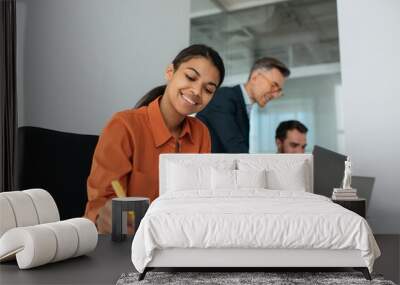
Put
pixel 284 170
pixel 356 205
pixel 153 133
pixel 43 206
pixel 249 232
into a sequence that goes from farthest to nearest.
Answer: pixel 153 133 → pixel 284 170 → pixel 356 205 → pixel 43 206 → pixel 249 232

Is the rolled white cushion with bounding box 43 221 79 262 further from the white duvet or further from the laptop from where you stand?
the laptop

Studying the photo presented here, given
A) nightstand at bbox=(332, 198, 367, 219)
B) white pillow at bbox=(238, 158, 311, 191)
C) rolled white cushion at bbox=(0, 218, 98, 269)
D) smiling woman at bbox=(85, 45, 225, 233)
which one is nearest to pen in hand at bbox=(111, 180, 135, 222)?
smiling woman at bbox=(85, 45, 225, 233)

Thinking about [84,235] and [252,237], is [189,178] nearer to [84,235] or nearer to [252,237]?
[84,235]

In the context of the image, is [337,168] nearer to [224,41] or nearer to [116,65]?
[224,41]

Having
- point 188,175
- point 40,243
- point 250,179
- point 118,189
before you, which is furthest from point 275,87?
point 40,243

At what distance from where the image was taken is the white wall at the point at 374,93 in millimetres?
5168

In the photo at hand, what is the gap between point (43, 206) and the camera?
3574 millimetres

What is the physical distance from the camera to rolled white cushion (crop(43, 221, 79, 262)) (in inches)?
129

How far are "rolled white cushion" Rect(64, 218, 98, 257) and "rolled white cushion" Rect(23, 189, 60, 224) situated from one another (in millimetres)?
173

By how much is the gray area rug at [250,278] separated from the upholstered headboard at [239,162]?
57.1 inches

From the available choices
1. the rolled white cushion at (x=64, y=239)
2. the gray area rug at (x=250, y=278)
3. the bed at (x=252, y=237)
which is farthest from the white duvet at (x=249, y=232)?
the rolled white cushion at (x=64, y=239)

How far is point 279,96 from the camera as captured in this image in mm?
5191

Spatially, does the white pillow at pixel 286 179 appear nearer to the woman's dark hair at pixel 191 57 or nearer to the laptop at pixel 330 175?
the laptop at pixel 330 175

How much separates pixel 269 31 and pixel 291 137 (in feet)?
3.54
